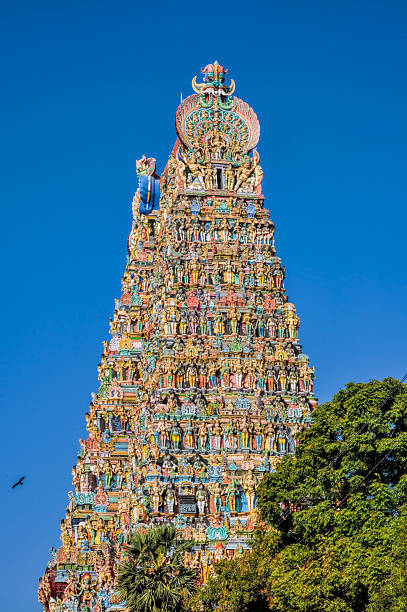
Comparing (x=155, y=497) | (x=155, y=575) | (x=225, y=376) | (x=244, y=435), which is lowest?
(x=155, y=575)

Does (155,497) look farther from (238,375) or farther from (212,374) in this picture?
(238,375)

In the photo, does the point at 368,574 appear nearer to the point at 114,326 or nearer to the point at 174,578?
the point at 174,578

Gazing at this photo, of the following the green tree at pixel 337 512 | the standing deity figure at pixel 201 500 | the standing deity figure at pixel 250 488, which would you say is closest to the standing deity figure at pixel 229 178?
the standing deity figure at pixel 250 488

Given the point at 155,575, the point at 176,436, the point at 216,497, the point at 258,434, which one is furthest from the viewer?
the point at 258,434

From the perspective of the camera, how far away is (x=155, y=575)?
159ft

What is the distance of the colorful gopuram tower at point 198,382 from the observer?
60500 millimetres

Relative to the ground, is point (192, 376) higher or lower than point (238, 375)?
lower

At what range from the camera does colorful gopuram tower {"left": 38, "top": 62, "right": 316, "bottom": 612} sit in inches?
2382

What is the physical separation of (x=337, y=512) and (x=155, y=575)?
26.4 ft

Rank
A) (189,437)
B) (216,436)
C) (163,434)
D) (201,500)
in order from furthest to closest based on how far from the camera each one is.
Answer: (216,436), (189,437), (163,434), (201,500)

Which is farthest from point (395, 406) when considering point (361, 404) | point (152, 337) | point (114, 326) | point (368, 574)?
point (114, 326)

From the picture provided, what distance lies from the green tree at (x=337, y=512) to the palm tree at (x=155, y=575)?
1.45 metres

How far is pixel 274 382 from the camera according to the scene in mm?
65375

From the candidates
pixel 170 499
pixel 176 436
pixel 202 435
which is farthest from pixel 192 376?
pixel 170 499
